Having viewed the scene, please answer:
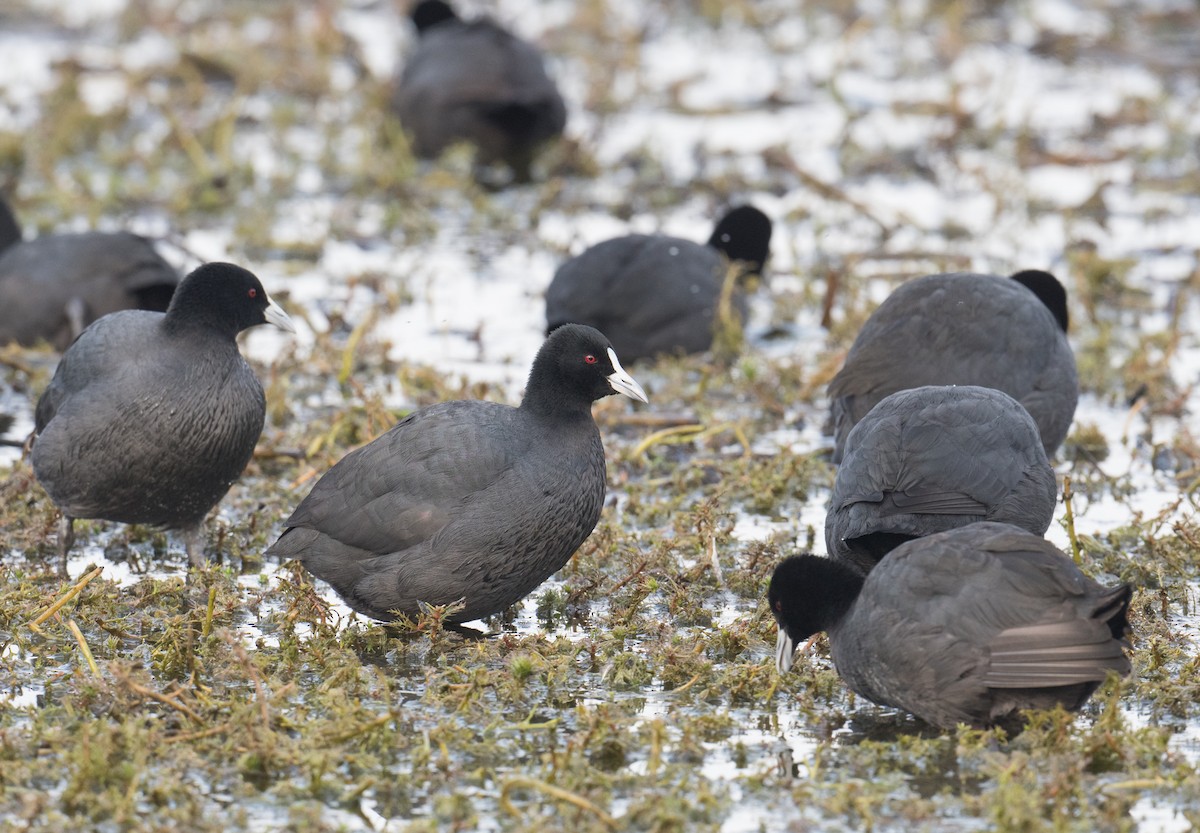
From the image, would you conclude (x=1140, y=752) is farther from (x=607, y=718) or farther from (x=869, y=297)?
(x=869, y=297)

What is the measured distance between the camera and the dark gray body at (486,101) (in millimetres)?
10203

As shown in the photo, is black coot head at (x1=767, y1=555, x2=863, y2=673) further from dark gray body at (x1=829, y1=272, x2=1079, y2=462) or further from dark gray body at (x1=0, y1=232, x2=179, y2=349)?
dark gray body at (x1=0, y1=232, x2=179, y2=349)

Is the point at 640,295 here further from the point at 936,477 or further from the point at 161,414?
the point at 936,477

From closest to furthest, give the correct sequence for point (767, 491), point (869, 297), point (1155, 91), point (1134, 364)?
point (767, 491), point (1134, 364), point (869, 297), point (1155, 91)

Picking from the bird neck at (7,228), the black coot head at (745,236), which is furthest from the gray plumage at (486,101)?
the bird neck at (7,228)

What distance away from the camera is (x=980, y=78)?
1180cm

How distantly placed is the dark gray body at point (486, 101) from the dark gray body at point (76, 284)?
3.09 meters

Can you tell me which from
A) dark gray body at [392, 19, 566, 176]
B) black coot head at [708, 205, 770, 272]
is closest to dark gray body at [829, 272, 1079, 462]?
black coot head at [708, 205, 770, 272]

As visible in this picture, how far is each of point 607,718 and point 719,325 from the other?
3.80 metres

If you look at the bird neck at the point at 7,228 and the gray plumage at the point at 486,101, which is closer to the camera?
the bird neck at the point at 7,228

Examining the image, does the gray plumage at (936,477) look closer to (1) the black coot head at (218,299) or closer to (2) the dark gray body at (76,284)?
(1) the black coot head at (218,299)

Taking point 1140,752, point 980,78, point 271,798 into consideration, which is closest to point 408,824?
point 271,798

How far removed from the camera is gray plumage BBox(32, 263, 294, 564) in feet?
17.2

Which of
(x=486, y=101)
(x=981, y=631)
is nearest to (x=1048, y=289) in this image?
(x=981, y=631)
